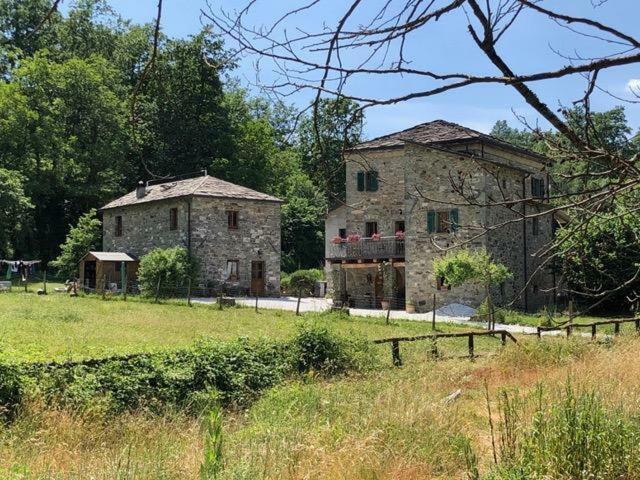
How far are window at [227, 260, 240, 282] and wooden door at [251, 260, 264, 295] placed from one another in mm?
971

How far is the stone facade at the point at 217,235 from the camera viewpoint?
32219mm

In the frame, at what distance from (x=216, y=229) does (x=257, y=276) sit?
11.6 ft

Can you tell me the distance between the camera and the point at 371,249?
98.5 feet

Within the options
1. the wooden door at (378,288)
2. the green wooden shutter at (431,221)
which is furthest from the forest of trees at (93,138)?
the green wooden shutter at (431,221)

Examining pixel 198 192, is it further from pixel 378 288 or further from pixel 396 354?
pixel 396 354

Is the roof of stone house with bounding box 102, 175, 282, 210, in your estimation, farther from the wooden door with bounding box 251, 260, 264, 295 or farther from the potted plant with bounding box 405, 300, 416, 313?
the potted plant with bounding box 405, 300, 416, 313

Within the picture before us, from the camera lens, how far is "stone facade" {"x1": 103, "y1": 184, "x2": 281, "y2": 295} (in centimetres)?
3222

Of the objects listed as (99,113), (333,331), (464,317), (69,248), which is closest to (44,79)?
(99,113)

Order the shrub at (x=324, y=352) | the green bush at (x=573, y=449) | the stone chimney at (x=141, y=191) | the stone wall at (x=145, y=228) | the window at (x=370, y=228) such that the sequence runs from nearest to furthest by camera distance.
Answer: the green bush at (x=573, y=449), the shrub at (x=324, y=352), the window at (x=370, y=228), the stone wall at (x=145, y=228), the stone chimney at (x=141, y=191)

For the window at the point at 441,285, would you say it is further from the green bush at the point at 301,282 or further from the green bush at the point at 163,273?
the green bush at the point at 301,282

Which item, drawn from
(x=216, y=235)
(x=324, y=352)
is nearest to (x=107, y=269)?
(x=216, y=235)

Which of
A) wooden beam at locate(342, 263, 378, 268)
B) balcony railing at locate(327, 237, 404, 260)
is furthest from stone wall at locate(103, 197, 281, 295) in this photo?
wooden beam at locate(342, 263, 378, 268)

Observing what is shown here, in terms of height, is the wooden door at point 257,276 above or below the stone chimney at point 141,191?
below

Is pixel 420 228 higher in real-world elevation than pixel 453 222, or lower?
higher
